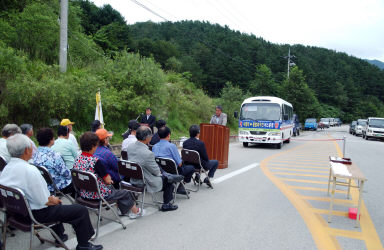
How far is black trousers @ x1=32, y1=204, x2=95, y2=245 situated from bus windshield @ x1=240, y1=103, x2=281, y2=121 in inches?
537

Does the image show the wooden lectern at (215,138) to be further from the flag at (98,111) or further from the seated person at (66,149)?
the seated person at (66,149)

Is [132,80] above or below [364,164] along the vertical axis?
above

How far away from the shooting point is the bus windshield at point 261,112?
1620cm

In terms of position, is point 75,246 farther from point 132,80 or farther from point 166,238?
point 132,80

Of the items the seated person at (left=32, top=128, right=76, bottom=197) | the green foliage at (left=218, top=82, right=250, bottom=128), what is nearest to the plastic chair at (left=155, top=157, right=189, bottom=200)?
the seated person at (left=32, top=128, right=76, bottom=197)

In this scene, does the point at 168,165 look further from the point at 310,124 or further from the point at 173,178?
the point at 310,124

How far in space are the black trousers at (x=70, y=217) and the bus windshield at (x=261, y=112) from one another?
1364 cm

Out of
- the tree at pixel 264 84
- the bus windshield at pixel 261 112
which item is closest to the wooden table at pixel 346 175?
the bus windshield at pixel 261 112

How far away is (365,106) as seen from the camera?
102 meters

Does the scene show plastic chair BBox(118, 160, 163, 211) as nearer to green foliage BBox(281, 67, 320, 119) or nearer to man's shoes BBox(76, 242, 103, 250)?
man's shoes BBox(76, 242, 103, 250)

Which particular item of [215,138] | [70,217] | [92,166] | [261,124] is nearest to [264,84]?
[261,124]

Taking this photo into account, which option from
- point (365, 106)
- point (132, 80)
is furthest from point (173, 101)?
point (365, 106)

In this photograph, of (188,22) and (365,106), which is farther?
(365,106)

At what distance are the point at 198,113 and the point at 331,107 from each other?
86.4 metres
